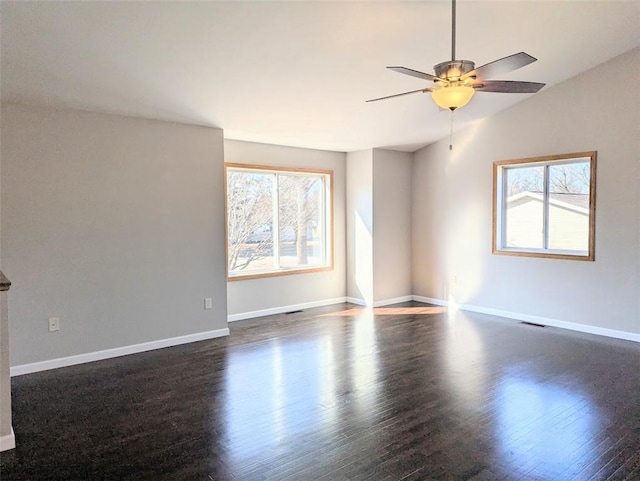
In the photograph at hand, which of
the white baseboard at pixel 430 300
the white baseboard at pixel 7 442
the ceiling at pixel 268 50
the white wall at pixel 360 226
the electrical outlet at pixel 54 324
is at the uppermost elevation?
the ceiling at pixel 268 50

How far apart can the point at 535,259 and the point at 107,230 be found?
4965 millimetres

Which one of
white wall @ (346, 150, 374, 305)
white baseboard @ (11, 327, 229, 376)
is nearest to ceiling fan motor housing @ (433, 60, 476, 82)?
white baseboard @ (11, 327, 229, 376)

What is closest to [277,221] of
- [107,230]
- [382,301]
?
[382,301]

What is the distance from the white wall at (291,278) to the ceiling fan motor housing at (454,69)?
3.52 metres

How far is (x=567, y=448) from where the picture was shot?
2561 millimetres

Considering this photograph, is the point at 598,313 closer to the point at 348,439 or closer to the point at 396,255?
the point at 396,255

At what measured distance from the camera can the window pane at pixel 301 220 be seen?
6.35 meters

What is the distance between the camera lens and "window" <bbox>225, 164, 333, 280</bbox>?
19.3 ft

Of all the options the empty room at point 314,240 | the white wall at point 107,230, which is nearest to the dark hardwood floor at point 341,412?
the empty room at point 314,240

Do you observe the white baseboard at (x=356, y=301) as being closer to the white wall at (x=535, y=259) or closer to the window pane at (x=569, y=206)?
the white wall at (x=535, y=259)

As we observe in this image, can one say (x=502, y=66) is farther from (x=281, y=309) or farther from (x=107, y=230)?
(x=281, y=309)

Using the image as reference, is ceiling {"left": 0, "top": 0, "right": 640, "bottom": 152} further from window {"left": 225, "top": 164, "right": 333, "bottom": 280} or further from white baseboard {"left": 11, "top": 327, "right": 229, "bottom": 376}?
white baseboard {"left": 11, "top": 327, "right": 229, "bottom": 376}

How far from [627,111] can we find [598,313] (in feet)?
7.32

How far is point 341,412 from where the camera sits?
3057 mm
